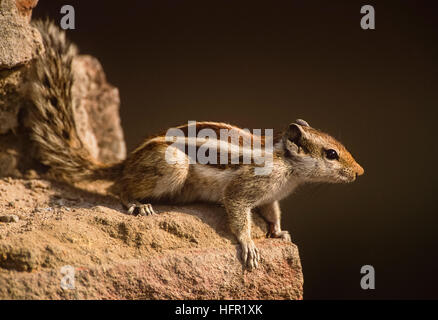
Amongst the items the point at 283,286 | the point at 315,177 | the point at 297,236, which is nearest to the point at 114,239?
the point at 283,286

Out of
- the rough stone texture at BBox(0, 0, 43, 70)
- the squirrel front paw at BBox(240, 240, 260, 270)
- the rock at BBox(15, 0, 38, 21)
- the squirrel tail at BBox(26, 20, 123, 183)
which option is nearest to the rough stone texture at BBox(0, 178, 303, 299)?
the squirrel front paw at BBox(240, 240, 260, 270)

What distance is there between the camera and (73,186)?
277 centimetres

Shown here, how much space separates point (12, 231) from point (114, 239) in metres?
0.38

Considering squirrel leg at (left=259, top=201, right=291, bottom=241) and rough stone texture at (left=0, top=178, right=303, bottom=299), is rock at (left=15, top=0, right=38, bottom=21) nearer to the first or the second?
rough stone texture at (left=0, top=178, right=303, bottom=299)

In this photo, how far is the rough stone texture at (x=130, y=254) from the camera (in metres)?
1.91

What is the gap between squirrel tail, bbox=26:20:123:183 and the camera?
8.75 ft

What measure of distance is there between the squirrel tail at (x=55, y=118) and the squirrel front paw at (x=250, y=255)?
0.79m

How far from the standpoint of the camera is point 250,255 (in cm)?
224

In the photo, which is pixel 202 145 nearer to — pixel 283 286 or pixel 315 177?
pixel 315 177

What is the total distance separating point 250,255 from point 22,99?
140cm

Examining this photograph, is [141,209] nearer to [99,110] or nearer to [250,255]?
[250,255]

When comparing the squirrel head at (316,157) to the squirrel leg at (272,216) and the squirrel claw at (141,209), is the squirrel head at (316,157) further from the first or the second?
the squirrel claw at (141,209)

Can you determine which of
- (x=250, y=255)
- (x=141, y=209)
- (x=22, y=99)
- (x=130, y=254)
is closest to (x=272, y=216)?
(x=250, y=255)

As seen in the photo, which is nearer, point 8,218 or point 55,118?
point 8,218
